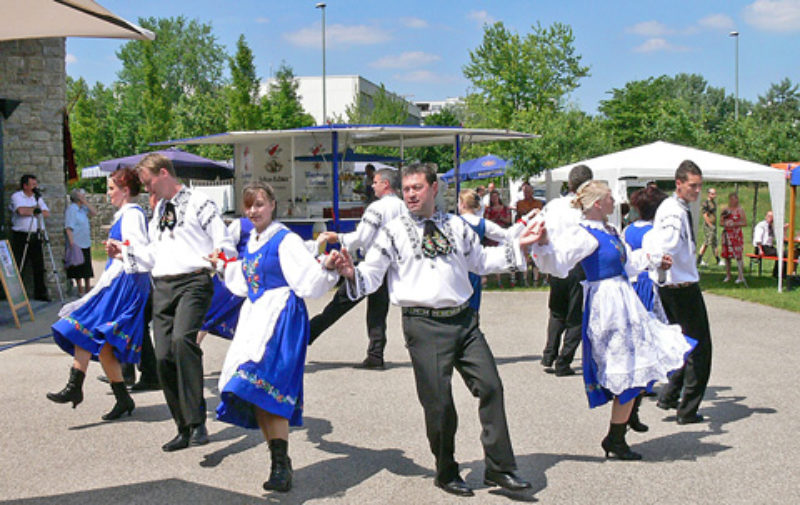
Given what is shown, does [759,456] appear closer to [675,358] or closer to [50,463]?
[675,358]

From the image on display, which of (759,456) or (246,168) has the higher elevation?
(246,168)

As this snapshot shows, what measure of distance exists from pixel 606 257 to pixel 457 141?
42.5ft

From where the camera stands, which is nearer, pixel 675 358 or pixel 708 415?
pixel 675 358

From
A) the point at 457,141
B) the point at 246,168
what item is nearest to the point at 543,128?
the point at 457,141

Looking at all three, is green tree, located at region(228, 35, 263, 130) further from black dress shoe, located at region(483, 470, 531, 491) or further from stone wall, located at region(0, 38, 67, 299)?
black dress shoe, located at region(483, 470, 531, 491)

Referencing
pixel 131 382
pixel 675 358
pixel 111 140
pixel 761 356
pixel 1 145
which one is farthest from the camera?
pixel 111 140

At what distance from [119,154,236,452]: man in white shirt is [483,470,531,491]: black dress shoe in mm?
1997

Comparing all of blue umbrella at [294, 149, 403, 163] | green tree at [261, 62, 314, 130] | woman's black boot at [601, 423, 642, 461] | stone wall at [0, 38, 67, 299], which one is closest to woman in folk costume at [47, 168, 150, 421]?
woman's black boot at [601, 423, 642, 461]

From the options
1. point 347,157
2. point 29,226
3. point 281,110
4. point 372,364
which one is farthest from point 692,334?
point 281,110

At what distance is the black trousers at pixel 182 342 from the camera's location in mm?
5180

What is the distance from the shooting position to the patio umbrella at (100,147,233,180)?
768 inches

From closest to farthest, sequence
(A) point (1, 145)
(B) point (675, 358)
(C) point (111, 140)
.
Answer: (B) point (675, 358), (A) point (1, 145), (C) point (111, 140)

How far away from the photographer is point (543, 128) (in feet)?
90.8

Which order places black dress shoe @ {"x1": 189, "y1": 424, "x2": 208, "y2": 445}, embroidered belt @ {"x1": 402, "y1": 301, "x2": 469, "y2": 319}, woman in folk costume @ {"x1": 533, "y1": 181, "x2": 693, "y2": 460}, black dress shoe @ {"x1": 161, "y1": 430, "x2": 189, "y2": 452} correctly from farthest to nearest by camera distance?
black dress shoe @ {"x1": 189, "y1": 424, "x2": 208, "y2": 445} → black dress shoe @ {"x1": 161, "y1": 430, "x2": 189, "y2": 452} → woman in folk costume @ {"x1": 533, "y1": 181, "x2": 693, "y2": 460} → embroidered belt @ {"x1": 402, "y1": 301, "x2": 469, "y2": 319}
